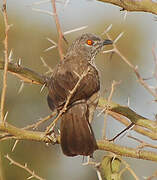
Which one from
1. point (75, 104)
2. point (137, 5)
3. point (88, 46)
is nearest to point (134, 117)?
point (75, 104)

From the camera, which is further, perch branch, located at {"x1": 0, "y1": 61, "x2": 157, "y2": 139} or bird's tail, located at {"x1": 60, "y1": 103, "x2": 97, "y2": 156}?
perch branch, located at {"x1": 0, "y1": 61, "x2": 157, "y2": 139}

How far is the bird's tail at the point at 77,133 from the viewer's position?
3.83 m

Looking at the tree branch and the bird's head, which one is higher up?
the tree branch

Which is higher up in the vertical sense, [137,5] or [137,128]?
[137,5]

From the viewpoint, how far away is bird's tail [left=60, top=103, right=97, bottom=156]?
3828 millimetres

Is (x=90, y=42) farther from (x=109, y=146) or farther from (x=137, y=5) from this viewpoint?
(x=109, y=146)

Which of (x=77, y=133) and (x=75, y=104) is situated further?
(x=75, y=104)

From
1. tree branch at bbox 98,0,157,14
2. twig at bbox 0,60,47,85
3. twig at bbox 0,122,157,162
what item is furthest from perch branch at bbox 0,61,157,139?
tree branch at bbox 98,0,157,14

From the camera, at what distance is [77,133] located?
409 centimetres

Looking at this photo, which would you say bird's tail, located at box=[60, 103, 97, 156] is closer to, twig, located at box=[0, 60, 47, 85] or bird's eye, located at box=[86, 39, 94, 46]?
twig, located at box=[0, 60, 47, 85]

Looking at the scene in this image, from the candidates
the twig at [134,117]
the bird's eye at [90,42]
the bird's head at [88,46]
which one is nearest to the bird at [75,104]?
the twig at [134,117]

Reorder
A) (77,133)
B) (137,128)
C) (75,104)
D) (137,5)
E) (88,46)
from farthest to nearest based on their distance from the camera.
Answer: (88,46) < (75,104) < (77,133) < (137,128) < (137,5)

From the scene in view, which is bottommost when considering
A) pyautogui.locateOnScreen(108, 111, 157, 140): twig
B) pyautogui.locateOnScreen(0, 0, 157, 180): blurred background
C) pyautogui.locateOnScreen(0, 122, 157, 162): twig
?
pyautogui.locateOnScreen(0, 0, 157, 180): blurred background

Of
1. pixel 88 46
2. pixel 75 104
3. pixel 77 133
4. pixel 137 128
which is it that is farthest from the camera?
pixel 88 46
